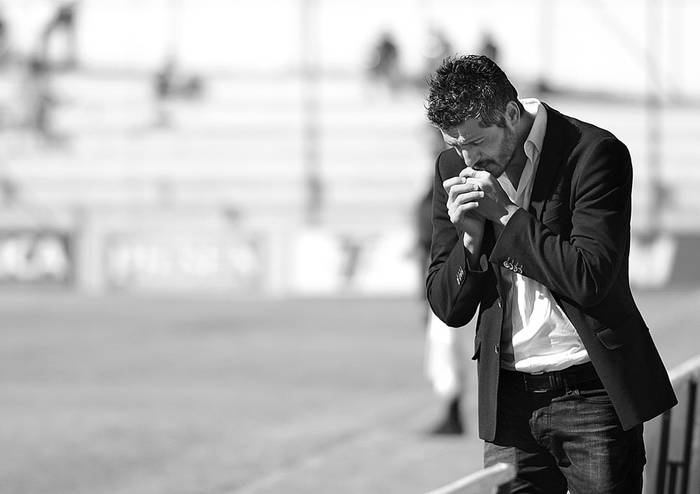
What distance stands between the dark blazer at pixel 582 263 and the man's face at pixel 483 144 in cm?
12

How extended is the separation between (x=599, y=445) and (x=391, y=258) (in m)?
20.8

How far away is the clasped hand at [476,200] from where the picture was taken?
3.18 metres

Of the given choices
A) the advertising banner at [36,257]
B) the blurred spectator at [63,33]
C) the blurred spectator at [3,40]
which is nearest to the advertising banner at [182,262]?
the advertising banner at [36,257]

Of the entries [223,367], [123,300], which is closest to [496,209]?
[223,367]

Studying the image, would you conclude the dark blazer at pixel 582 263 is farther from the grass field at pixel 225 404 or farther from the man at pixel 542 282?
the grass field at pixel 225 404

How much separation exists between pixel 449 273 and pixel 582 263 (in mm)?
380

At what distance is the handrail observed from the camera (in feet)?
10.9

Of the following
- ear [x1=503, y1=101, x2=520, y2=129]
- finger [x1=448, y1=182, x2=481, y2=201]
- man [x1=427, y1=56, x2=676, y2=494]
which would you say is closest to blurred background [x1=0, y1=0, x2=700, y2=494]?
man [x1=427, y1=56, x2=676, y2=494]

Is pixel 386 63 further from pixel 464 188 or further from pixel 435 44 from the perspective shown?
pixel 464 188

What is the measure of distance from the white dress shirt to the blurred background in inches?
142

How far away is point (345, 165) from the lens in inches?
1270

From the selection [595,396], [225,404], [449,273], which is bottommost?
[225,404]

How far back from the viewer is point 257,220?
30297 millimetres

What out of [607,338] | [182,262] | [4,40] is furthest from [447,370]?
[4,40]
